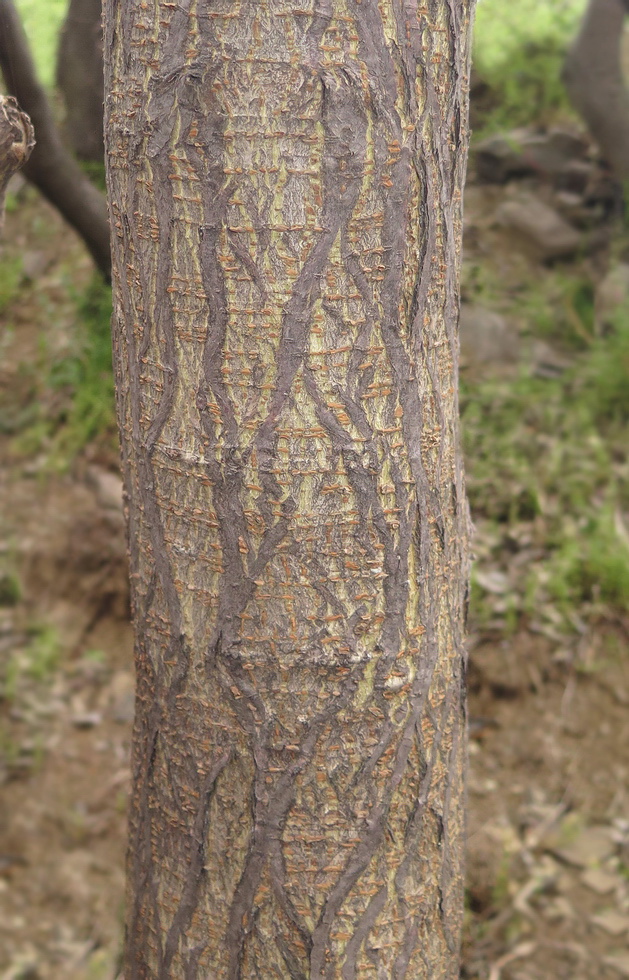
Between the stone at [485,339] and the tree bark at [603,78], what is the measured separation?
1.08 meters

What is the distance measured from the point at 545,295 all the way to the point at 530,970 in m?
3.02

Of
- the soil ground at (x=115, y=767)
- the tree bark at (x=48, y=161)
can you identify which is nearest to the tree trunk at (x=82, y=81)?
the tree bark at (x=48, y=161)

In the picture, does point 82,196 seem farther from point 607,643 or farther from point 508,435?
point 607,643

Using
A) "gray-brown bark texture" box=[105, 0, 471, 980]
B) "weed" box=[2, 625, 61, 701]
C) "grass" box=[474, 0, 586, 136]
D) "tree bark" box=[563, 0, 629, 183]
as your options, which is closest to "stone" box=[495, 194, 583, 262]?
"tree bark" box=[563, 0, 629, 183]

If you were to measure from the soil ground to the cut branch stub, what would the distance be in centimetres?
221

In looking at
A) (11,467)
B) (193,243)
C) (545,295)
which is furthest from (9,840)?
(545,295)

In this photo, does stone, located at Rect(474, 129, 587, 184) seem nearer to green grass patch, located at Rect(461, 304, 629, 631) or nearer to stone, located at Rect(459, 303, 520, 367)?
stone, located at Rect(459, 303, 520, 367)

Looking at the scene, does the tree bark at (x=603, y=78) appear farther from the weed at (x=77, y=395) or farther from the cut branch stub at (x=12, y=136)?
the cut branch stub at (x=12, y=136)

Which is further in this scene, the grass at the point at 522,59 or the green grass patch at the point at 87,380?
the grass at the point at 522,59

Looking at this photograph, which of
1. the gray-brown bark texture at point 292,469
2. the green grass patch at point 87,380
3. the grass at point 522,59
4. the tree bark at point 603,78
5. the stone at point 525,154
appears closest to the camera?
the gray-brown bark texture at point 292,469

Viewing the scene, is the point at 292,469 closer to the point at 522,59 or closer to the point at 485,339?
the point at 485,339

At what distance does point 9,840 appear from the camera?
10.4 feet

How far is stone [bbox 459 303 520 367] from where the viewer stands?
4.25 meters

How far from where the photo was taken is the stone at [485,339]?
4.25 m
